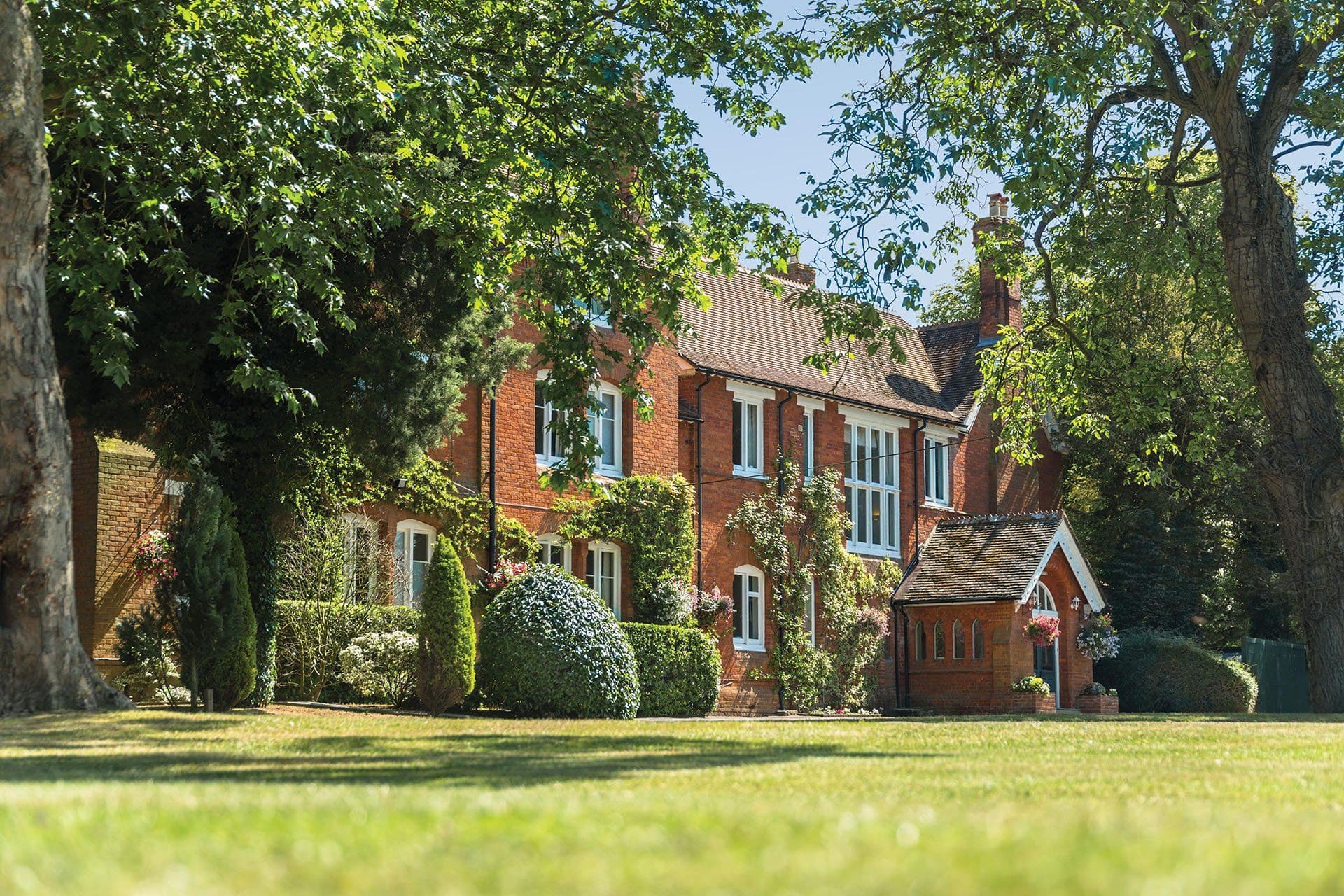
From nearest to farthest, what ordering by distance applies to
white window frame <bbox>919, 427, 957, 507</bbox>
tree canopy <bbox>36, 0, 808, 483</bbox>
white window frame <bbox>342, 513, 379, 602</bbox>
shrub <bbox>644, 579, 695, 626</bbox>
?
tree canopy <bbox>36, 0, 808, 483</bbox> < white window frame <bbox>342, 513, 379, 602</bbox> < shrub <bbox>644, 579, 695, 626</bbox> < white window frame <bbox>919, 427, 957, 507</bbox>

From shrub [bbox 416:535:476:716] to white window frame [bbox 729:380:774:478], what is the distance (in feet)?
37.6

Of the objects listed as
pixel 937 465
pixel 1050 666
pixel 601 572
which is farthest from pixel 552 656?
pixel 937 465

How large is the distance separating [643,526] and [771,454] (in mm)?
5140

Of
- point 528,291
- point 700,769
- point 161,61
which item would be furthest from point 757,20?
point 700,769

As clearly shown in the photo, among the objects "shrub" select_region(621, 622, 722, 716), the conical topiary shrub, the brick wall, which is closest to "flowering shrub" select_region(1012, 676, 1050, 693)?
"shrub" select_region(621, 622, 722, 716)

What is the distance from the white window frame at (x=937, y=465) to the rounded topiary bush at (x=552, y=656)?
1746 centimetres

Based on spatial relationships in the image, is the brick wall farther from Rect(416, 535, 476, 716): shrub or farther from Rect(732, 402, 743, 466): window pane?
Rect(732, 402, 743, 466): window pane

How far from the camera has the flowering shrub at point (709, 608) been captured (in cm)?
3030

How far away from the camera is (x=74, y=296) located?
18609 millimetres

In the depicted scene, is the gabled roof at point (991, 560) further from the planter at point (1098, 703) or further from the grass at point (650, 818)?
the grass at point (650, 818)

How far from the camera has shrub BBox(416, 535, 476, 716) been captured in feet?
73.3

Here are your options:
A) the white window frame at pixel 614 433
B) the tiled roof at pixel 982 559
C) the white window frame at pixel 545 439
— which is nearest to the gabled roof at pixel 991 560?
the tiled roof at pixel 982 559

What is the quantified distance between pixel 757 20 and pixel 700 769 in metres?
12.5

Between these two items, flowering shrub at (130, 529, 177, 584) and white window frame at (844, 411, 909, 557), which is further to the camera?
white window frame at (844, 411, 909, 557)
